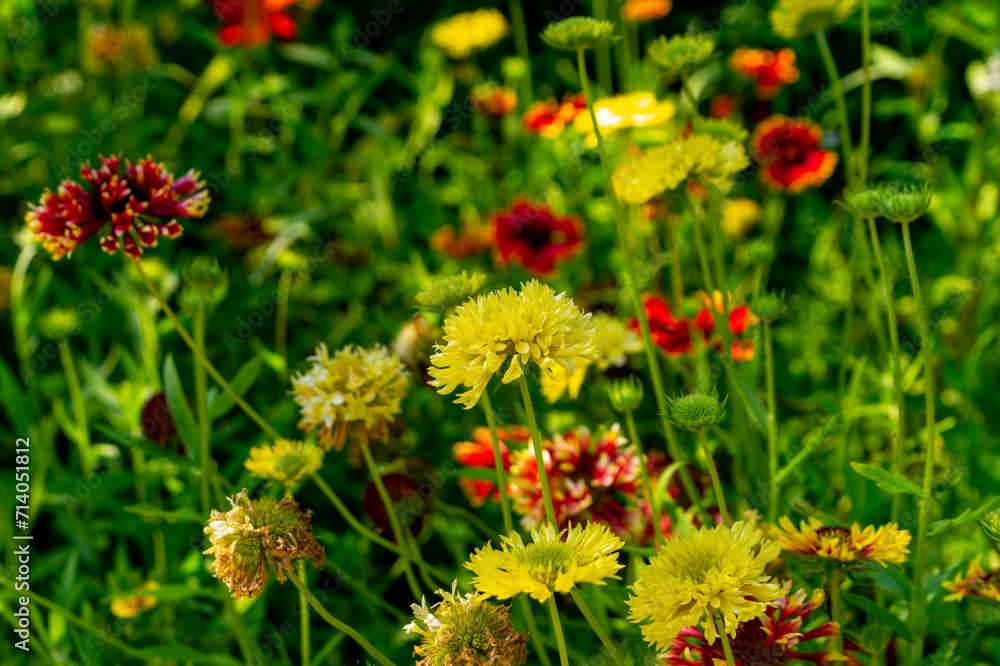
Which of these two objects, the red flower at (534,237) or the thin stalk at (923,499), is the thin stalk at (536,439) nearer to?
the thin stalk at (923,499)

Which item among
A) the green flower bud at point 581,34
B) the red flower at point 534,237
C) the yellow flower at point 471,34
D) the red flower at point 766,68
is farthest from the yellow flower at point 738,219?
the green flower bud at point 581,34

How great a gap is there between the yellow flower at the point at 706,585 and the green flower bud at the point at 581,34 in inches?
18.4

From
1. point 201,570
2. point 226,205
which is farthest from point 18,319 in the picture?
point 226,205

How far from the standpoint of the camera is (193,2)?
7.11ft

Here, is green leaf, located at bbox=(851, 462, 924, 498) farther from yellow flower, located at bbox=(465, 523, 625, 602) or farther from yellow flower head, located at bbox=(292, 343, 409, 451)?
yellow flower head, located at bbox=(292, 343, 409, 451)

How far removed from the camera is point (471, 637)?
617 mm

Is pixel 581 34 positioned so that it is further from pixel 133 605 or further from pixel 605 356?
pixel 133 605

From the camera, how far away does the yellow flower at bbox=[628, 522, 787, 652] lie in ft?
1.80

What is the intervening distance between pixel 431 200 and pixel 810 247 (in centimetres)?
86

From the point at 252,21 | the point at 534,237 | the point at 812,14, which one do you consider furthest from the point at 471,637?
the point at 252,21

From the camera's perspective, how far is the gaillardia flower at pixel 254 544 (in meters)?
0.67

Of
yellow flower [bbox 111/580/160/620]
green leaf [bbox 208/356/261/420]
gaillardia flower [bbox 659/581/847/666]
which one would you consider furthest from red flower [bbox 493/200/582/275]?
gaillardia flower [bbox 659/581/847/666]

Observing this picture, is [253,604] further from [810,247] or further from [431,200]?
[810,247]

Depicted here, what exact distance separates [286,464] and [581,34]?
1.66ft
